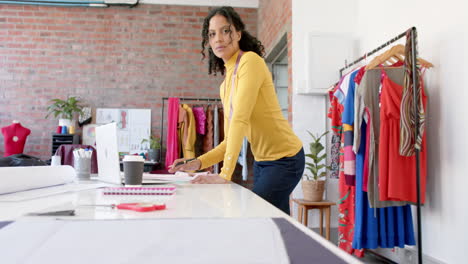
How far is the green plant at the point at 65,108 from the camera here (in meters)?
5.27

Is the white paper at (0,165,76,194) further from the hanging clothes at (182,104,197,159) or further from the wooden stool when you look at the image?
the hanging clothes at (182,104,197,159)

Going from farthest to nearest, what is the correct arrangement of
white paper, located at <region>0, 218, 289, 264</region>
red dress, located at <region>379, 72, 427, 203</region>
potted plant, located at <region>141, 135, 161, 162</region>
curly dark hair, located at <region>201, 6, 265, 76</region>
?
1. potted plant, located at <region>141, 135, 161, 162</region>
2. red dress, located at <region>379, 72, 427, 203</region>
3. curly dark hair, located at <region>201, 6, 265, 76</region>
4. white paper, located at <region>0, 218, 289, 264</region>

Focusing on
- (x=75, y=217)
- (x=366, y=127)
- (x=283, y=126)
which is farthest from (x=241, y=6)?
(x=75, y=217)

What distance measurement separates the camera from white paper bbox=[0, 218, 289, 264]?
0.47 meters

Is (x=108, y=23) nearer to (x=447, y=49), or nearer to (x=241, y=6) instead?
(x=241, y=6)

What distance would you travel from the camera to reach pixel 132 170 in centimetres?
139

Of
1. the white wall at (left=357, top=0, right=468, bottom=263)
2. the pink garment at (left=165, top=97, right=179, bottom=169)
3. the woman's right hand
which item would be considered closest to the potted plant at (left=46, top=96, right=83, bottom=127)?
the pink garment at (left=165, top=97, right=179, bottom=169)

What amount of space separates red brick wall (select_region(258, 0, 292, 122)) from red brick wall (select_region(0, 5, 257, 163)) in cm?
98

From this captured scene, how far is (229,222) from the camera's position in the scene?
0.63 m

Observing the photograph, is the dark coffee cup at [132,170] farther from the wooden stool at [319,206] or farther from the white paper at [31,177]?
the wooden stool at [319,206]

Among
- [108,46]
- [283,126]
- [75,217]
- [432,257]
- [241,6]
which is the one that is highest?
[241,6]

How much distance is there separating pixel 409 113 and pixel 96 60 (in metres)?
4.80

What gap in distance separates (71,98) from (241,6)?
9.60ft

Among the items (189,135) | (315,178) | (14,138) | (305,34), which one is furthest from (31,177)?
(14,138)
